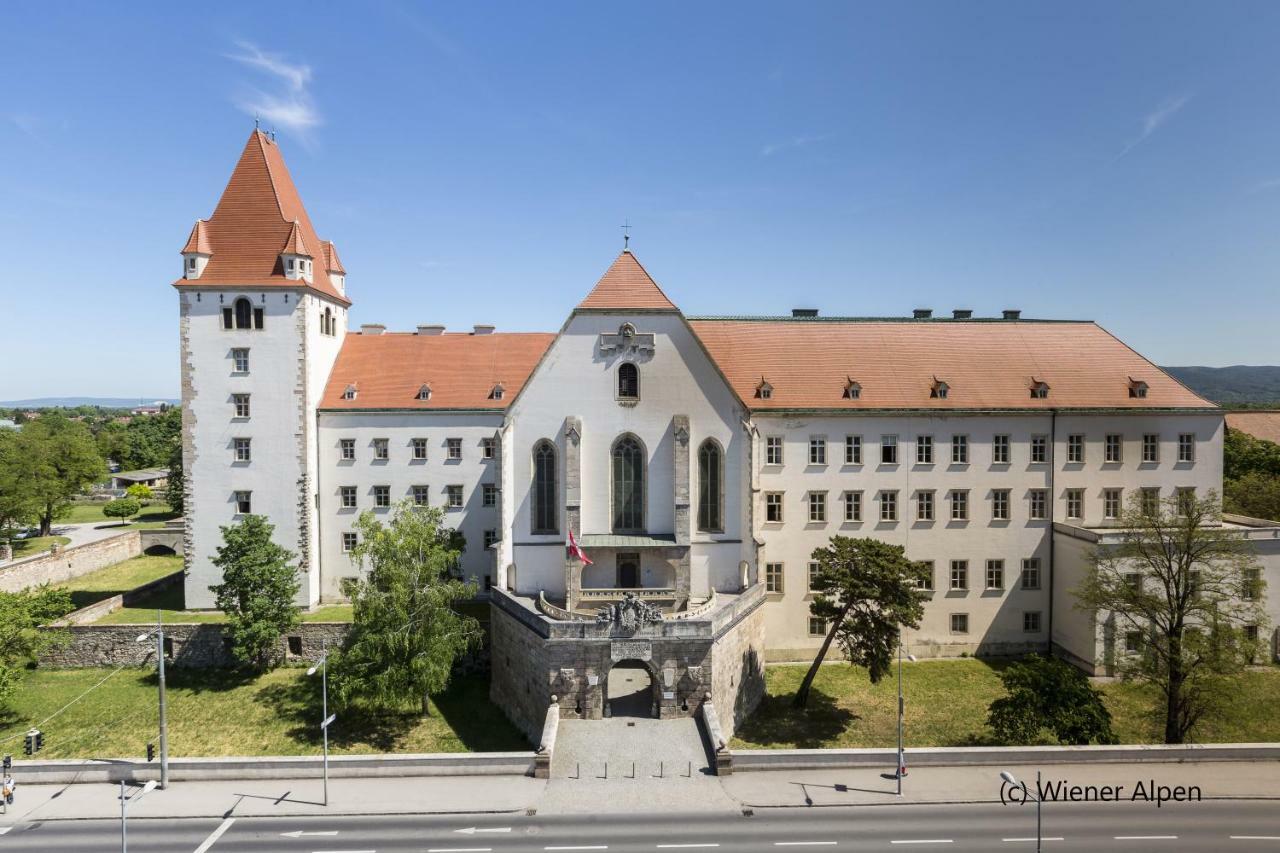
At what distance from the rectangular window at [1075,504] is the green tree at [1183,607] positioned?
5.38 meters

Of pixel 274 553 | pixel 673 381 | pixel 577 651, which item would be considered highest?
pixel 673 381

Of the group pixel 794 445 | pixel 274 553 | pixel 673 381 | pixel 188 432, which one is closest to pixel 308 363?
pixel 188 432

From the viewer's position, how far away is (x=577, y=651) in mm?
33188

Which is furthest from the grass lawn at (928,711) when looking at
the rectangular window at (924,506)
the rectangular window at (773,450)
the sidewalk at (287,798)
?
the sidewalk at (287,798)

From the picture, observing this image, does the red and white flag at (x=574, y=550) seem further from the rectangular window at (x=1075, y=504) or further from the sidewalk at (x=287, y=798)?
the rectangular window at (x=1075, y=504)

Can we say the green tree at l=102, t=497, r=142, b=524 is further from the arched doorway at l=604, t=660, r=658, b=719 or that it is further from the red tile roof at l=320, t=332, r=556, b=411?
the arched doorway at l=604, t=660, r=658, b=719

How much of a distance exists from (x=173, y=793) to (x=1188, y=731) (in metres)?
44.6

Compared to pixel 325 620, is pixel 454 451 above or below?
above

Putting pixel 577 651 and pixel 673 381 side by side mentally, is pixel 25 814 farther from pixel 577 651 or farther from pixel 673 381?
pixel 673 381

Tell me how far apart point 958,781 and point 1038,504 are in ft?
78.3

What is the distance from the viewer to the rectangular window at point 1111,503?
45.1 meters

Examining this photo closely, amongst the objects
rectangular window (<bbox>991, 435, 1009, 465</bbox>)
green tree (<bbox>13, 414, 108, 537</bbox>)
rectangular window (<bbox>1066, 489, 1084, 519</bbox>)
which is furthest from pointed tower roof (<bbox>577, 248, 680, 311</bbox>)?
green tree (<bbox>13, 414, 108, 537</bbox>)

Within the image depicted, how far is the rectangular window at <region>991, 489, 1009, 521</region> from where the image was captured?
44.6 meters

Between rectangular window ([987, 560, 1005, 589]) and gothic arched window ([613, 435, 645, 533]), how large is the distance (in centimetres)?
2245
